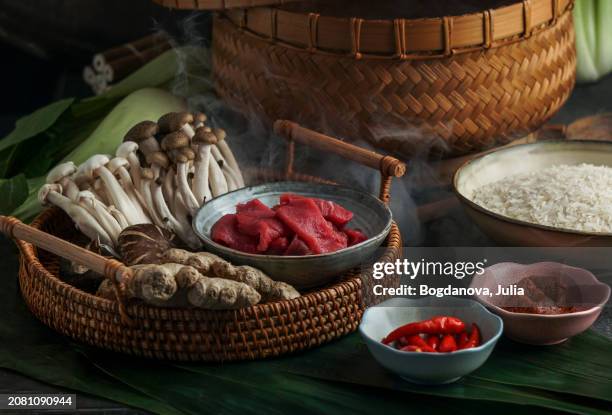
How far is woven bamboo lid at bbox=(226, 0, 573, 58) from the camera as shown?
6.63 feet

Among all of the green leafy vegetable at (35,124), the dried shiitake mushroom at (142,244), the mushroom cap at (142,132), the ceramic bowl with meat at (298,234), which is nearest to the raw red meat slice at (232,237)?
the ceramic bowl with meat at (298,234)

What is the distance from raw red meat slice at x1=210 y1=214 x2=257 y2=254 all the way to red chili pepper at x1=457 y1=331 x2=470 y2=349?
0.43 meters

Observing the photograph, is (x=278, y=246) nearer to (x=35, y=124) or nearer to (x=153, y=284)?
(x=153, y=284)

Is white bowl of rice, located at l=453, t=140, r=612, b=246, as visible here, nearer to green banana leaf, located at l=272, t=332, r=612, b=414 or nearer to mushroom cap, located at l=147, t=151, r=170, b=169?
green banana leaf, located at l=272, t=332, r=612, b=414

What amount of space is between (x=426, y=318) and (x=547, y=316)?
213mm

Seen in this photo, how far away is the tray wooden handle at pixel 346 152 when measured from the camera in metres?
1.87

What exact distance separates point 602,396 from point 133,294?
812 mm

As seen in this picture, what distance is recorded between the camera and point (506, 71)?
2.14 m

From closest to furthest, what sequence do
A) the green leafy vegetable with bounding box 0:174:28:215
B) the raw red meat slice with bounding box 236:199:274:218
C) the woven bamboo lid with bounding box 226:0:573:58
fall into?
the raw red meat slice with bounding box 236:199:274:218
the woven bamboo lid with bounding box 226:0:573:58
the green leafy vegetable with bounding box 0:174:28:215

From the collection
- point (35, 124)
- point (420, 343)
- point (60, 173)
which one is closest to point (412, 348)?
point (420, 343)

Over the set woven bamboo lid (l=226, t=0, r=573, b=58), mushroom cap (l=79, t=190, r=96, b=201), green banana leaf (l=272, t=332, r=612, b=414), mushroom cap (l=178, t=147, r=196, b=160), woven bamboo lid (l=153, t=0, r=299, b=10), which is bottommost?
green banana leaf (l=272, t=332, r=612, b=414)

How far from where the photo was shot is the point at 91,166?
1896mm

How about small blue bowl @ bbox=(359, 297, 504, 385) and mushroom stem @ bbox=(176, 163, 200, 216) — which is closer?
small blue bowl @ bbox=(359, 297, 504, 385)

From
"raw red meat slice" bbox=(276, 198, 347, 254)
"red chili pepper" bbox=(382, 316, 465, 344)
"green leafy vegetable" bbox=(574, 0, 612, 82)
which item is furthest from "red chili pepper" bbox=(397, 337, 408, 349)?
"green leafy vegetable" bbox=(574, 0, 612, 82)
